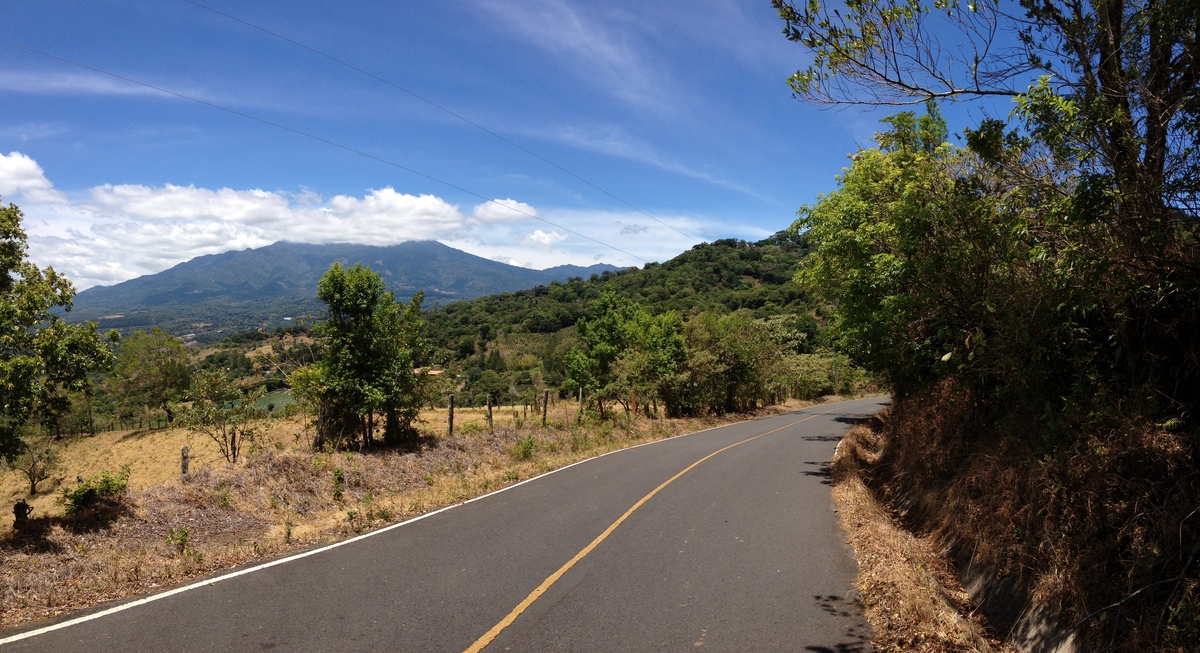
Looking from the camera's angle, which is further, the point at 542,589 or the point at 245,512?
the point at 245,512

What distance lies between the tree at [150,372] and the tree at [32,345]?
3810 centimetres

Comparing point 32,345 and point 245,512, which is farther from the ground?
point 32,345

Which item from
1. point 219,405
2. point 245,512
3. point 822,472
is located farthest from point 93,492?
point 822,472

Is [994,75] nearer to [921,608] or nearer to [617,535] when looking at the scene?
[921,608]

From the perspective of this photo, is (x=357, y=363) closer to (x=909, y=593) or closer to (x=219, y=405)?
(x=219, y=405)

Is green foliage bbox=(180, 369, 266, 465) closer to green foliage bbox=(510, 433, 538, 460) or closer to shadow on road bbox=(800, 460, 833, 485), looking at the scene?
green foliage bbox=(510, 433, 538, 460)

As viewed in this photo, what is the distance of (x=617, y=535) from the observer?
28.4 feet

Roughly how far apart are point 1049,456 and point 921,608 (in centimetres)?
190

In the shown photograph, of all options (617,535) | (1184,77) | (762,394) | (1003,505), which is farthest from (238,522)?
(762,394)

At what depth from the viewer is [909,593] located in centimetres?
591

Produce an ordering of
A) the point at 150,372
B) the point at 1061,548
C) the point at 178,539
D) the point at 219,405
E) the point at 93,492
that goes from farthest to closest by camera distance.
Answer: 1. the point at 150,372
2. the point at 219,405
3. the point at 93,492
4. the point at 178,539
5. the point at 1061,548

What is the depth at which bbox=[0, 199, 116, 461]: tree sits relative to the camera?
9047 mm

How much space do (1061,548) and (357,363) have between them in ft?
56.8

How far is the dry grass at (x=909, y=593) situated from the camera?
515 centimetres
